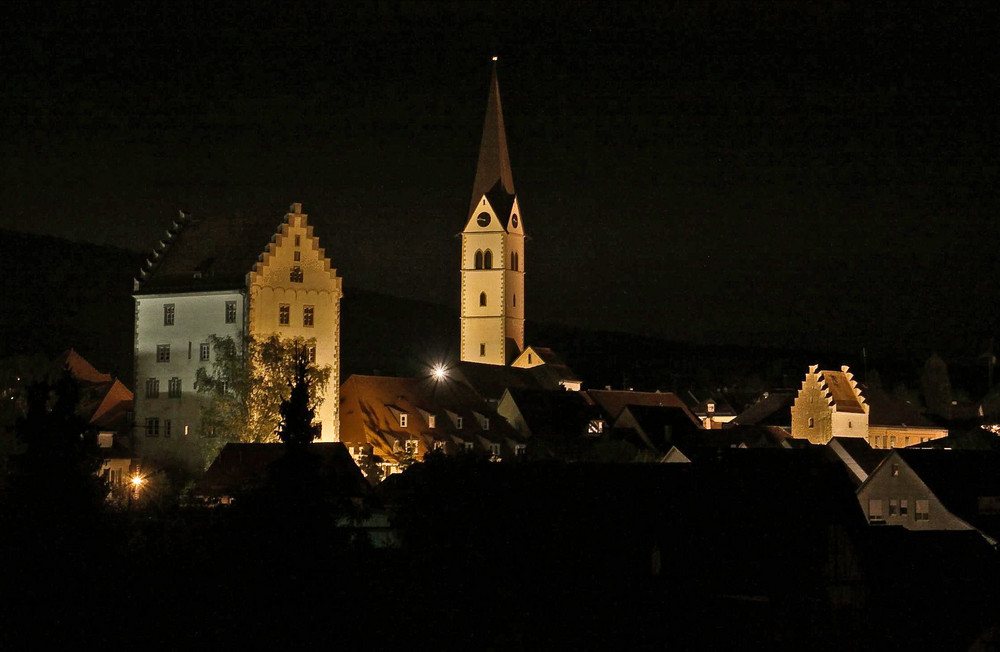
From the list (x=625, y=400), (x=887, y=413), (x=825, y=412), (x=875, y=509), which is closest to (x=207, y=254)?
(x=875, y=509)

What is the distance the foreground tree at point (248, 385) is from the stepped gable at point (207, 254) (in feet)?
11.7

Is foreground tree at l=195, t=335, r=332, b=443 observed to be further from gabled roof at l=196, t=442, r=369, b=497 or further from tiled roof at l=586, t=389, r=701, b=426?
tiled roof at l=586, t=389, r=701, b=426

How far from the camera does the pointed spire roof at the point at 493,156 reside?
138 m

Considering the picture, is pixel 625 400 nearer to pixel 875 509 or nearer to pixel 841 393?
pixel 841 393

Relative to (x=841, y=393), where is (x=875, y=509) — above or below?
below

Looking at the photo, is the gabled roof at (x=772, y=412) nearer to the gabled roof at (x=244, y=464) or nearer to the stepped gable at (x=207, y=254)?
the stepped gable at (x=207, y=254)

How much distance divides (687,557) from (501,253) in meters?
82.4

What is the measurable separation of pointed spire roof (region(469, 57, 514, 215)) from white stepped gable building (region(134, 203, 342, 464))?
55.6 metres

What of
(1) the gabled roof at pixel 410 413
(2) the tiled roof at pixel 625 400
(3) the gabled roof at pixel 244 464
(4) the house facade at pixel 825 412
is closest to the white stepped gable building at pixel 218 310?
(1) the gabled roof at pixel 410 413

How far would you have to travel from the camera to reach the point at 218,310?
79.6m

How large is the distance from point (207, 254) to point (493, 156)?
5843 centimetres

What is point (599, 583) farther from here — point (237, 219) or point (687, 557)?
point (237, 219)

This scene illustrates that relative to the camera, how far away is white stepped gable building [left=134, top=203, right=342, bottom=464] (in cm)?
7931

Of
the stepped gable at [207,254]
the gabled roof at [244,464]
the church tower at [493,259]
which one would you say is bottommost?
the gabled roof at [244,464]
